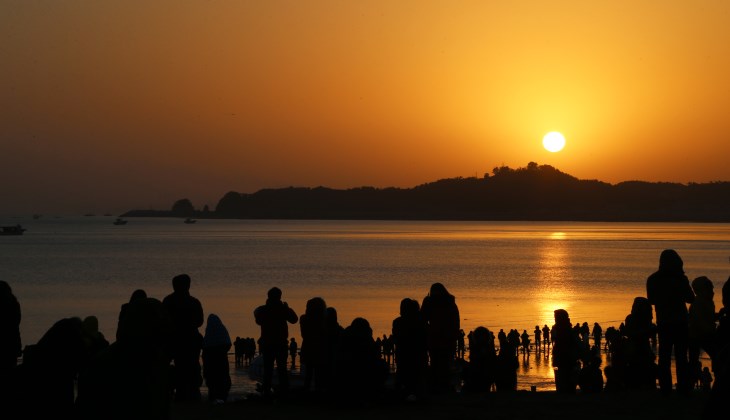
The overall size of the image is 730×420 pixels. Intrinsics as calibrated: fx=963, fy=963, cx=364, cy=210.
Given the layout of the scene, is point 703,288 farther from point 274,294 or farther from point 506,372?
point 274,294

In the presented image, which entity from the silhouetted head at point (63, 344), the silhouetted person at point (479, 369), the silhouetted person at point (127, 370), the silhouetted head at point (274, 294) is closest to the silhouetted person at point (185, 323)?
the silhouetted head at point (274, 294)

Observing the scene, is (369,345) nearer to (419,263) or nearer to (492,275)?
(492,275)

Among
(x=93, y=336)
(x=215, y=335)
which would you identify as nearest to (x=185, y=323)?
(x=215, y=335)

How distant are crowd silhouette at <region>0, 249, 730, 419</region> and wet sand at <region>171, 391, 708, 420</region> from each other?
0.68ft

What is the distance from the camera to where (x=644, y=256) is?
128125 mm

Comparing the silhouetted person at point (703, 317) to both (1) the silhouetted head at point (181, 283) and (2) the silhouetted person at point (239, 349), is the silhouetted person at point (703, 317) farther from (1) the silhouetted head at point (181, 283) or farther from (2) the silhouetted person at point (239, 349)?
(2) the silhouetted person at point (239, 349)

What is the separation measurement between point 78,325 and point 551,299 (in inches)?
2303

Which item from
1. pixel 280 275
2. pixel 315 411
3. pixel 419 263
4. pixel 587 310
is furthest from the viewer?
pixel 419 263

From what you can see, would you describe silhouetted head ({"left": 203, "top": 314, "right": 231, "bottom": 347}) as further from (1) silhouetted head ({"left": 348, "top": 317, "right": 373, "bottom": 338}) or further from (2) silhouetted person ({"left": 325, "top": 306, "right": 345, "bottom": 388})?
(1) silhouetted head ({"left": 348, "top": 317, "right": 373, "bottom": 338})

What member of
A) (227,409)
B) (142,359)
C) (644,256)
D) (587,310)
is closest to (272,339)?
(227,409)

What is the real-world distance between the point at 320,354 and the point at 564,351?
3775mm

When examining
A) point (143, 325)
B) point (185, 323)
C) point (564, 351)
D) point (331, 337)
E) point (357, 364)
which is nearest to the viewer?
point (143, 325)

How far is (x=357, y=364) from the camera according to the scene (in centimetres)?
1163

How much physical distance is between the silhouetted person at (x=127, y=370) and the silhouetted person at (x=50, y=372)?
0.83 m
